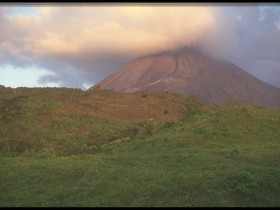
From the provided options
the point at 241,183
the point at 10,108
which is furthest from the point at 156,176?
the point at 10,108

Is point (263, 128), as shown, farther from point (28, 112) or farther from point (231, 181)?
point (28, 112)

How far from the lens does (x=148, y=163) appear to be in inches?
511

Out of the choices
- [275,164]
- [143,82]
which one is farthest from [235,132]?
[143,82]

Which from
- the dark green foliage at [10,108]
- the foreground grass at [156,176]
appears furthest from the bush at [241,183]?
the dark green foliage at [10,108]

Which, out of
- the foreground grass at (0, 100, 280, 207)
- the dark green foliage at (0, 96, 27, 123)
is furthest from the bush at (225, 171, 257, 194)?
the dark green foliage at (0, 96, 27, 123)

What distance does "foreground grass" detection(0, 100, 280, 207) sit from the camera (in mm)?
8734

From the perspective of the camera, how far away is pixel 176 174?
423 inches

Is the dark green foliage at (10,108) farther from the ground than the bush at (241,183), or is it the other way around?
the dark green foliage at (10,108)

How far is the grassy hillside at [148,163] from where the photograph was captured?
8.90 metres

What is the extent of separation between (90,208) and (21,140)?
415 inches

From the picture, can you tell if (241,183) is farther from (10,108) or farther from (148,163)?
(10,108)

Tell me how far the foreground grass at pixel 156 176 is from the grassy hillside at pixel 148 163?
20 millimetres

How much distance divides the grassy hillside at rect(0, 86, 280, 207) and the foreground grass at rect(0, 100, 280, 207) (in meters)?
0.02

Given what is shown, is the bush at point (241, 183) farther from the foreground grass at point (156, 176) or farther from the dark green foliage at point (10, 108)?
the dark green foliage at point (10, 108)
